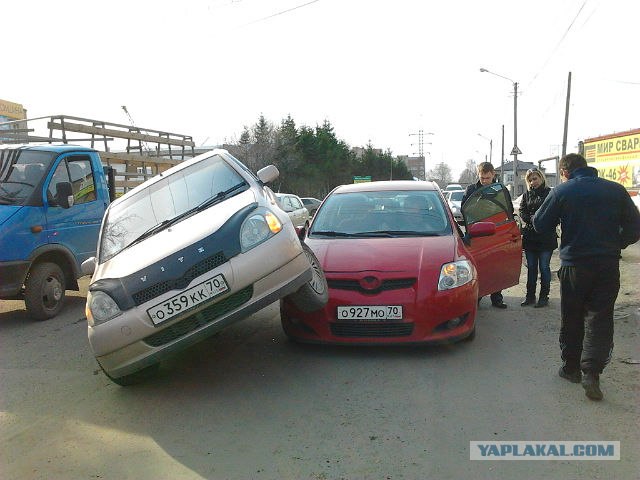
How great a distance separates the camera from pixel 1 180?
6754mm

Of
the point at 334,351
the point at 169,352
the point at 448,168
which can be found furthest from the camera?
the point at 448,168

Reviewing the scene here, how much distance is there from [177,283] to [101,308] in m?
0.61

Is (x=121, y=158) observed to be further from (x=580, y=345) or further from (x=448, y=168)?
(x=448, y=168)

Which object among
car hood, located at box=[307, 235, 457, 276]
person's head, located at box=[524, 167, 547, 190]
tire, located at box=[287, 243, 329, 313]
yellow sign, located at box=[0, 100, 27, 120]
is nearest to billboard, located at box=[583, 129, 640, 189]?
person's head, located at box=[524, 167, 547, 190]

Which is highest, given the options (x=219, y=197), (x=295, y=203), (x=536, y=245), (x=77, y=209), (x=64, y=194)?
(x=219, y=197)

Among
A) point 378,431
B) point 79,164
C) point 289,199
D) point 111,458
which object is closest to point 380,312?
point 378,431

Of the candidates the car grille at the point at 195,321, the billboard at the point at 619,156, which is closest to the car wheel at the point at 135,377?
the car grille at the point at 195,321

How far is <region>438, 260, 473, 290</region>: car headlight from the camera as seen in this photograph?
185 inches

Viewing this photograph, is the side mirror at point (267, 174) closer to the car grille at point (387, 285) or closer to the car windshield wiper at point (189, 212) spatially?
the car windshield wiper at point (189, 212)

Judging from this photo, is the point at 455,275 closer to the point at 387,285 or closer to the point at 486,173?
the point at 387,285

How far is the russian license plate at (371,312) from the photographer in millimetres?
4574

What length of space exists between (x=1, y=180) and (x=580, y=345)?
260 inches

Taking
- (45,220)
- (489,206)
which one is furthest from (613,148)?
(45,220)

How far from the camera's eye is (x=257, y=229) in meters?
4.14
